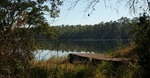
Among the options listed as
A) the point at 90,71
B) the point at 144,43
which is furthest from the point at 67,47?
the point at 144,43

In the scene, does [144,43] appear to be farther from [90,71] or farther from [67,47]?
[67,47]

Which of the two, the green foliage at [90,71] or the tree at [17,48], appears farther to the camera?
the green foliage at [90,71]

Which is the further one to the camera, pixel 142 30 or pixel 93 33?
pixel 93 33

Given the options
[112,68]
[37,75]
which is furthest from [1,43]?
[112,68]

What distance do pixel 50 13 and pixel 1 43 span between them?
38.0ft

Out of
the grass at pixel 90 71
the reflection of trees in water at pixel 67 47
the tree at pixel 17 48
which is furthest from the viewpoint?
the grass at pixel 90 71

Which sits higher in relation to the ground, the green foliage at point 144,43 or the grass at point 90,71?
the green foliage at point 144,43

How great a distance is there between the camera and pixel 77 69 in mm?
9344

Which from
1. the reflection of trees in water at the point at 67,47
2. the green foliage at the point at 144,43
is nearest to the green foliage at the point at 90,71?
the reflection of trees in water at the point at 67,47

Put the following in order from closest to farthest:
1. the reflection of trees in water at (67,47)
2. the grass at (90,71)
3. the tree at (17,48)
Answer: the tree at (17,48), the reflection of trees in water at (67,47), the grass at (90,71)

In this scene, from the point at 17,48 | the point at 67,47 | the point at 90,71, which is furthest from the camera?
the point at 67,47

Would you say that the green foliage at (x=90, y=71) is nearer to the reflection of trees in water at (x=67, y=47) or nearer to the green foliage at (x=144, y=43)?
the reflection of trees in water at (x=67, y=47)

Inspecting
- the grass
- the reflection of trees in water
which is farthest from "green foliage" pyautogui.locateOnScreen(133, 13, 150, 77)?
the reflection of trees in water

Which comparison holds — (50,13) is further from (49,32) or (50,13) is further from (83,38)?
(83,38)
